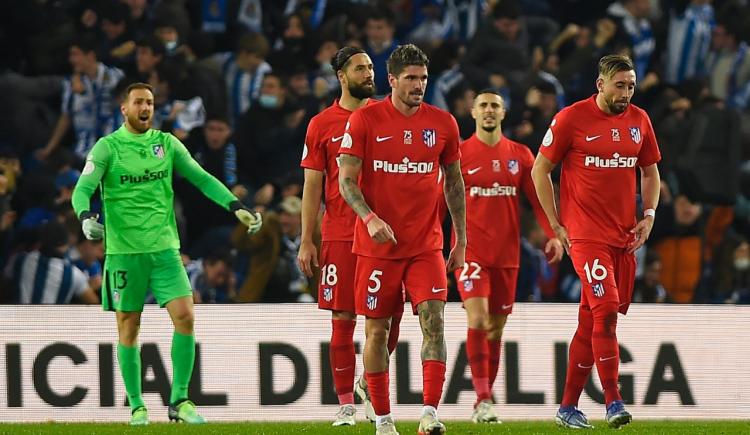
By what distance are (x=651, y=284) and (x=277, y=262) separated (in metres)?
3.61

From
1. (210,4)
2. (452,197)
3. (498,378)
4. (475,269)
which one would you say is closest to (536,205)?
(475,269)

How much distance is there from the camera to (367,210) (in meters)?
7.66

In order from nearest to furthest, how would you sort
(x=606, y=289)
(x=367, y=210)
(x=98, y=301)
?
(x=367, y=210) → (x=606, y=289) → (x=98, y=301)

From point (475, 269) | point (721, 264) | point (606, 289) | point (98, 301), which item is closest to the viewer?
point (606, 289)

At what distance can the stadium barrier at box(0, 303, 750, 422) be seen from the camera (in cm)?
1126

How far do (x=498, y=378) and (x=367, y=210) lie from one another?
415cm

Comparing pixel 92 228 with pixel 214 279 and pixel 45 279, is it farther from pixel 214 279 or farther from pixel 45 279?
pixel 214 279

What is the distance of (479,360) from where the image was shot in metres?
10.8

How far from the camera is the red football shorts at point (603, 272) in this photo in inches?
349

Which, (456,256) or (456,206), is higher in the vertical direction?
(456,206)

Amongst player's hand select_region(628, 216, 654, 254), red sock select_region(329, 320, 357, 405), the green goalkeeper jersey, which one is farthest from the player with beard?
player's hand select_region(628, 216, 654, 254)

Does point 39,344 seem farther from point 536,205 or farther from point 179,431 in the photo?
point 536,205

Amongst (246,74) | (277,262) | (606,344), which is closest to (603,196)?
(606,344)

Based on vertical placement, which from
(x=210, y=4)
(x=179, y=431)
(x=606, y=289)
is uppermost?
(x=210, y=4)
